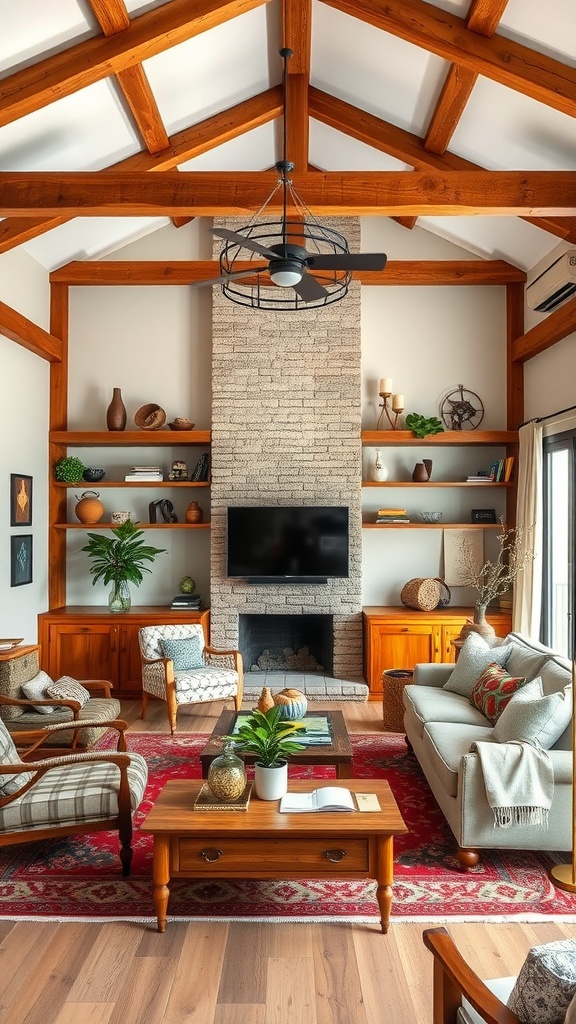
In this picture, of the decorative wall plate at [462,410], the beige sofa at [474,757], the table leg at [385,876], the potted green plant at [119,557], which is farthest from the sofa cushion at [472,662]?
the potted green plant at [119,557]

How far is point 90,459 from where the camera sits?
7359 millimetres

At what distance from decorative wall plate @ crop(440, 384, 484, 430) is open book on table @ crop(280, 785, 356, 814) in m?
4.62

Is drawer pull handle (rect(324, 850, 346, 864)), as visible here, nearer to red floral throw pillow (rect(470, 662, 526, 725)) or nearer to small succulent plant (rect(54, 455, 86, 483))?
red floral throw pillow (rect(470, 662, 526, 725))

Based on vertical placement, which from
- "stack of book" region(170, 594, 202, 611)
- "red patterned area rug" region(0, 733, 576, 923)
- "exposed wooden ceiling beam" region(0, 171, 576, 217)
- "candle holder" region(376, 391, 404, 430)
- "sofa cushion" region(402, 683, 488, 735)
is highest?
"exposed wooden ceiling beam" region(0, 171, 576, 217)

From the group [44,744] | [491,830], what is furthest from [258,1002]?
[44,744]

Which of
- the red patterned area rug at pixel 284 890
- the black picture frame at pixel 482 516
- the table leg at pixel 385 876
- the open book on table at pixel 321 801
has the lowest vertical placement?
the red patterned area rug at pixel 284 890

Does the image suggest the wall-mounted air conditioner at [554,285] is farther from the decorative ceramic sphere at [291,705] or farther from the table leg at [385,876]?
the table leg at [385,876]

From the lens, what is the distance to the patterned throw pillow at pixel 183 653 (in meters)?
5.92

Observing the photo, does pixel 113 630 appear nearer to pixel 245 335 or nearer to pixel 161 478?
pixel 161 478

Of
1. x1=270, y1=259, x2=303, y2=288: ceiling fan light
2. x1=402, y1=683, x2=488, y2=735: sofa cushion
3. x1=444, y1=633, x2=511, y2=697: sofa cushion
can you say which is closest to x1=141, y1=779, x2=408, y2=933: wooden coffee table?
x1=402, y1=683, x2=488, y2=735: sofa cushion

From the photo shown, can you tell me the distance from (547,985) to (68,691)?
12.7 feet

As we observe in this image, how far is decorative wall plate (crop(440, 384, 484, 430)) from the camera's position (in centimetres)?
725

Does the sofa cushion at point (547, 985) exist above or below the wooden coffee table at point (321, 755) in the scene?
above

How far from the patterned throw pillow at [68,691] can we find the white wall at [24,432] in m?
1.29
